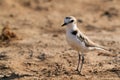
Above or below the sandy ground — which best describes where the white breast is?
above

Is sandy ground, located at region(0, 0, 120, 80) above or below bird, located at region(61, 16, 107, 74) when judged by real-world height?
below

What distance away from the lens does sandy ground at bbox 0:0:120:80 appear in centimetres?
1019

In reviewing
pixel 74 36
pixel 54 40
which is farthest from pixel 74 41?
pixel 54 40

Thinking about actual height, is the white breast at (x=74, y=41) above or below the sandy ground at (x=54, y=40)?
above

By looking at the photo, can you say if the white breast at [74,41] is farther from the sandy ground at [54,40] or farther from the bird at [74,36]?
the sandy ground at [54,40]

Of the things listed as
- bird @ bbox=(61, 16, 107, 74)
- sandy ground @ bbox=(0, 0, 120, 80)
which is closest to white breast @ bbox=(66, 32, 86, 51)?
bird @ bbox=(61, 16, 107, 74)

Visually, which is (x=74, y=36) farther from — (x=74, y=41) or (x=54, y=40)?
(x=54, y=40)

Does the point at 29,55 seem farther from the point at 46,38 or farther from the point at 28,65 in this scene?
the point at 46,38

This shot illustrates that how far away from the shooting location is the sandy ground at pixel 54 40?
10188 millimetres

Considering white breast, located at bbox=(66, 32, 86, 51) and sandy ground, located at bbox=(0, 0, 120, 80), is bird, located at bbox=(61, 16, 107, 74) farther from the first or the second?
sandy ground, located at bbox=(0, 0, 120, 80)

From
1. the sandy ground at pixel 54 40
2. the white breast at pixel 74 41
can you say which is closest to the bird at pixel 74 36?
the white breast at pixel 74 41

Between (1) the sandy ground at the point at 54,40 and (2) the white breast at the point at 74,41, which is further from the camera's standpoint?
(1) the sandy ground at the point at 54,40

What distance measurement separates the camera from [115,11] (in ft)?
52.1

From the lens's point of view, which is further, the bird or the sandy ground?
the sandy ground
